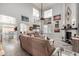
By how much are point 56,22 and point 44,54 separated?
759 millimetres

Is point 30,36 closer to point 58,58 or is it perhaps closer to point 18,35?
point 18,35

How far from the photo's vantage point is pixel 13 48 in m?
2.53

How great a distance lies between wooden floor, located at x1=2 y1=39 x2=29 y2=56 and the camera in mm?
2510

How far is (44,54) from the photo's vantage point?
2.58 m

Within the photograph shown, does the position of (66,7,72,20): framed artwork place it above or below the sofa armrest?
above

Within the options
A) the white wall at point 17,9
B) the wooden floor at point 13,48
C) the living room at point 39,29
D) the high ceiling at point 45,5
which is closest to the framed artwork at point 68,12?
the living room at point 39,29

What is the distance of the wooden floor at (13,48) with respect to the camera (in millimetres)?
2510

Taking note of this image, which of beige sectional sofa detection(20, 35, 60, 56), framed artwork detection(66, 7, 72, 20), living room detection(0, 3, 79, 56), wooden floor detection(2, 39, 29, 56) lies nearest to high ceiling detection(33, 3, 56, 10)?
living room detection(0, 3, 79, 56)

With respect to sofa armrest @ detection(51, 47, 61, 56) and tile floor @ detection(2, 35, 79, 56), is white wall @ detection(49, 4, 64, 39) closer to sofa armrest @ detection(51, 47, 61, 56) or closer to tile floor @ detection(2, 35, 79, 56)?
tile floor @ detection(2, 35, 79, 56)

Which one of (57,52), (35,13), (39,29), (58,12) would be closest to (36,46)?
(39,29)

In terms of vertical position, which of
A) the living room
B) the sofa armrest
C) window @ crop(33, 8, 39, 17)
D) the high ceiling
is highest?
the high ceiling

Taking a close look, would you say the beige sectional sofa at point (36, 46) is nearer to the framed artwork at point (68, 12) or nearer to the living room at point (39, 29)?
the living room at point (39, 29)

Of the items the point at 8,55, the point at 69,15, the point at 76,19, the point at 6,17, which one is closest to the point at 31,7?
the point at 6,17

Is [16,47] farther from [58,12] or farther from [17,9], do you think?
[58,12]
